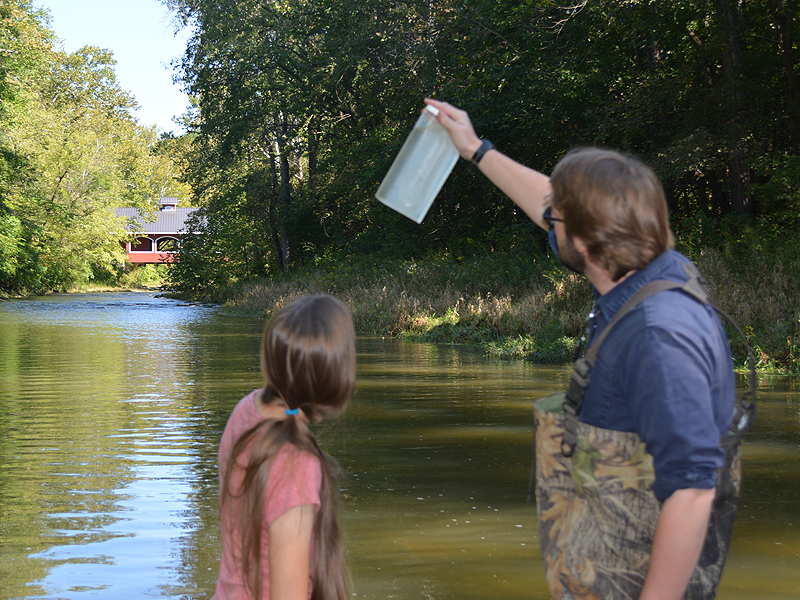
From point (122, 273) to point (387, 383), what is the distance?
65.9 m

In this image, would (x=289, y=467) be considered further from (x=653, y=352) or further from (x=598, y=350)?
(x=653, y=352)

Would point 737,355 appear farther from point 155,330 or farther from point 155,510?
point 155,330

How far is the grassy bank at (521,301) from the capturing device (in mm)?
13844

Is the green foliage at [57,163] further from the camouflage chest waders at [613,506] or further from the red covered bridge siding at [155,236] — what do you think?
the camouflage chest waders at [613,506]

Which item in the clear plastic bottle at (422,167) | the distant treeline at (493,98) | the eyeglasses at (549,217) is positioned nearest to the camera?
the eyeglasses at (549,217)

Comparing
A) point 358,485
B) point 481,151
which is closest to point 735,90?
point 358,485

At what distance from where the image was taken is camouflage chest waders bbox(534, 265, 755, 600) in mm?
1917

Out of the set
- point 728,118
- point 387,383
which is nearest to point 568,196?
point 387,383

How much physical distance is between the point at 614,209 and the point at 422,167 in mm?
958

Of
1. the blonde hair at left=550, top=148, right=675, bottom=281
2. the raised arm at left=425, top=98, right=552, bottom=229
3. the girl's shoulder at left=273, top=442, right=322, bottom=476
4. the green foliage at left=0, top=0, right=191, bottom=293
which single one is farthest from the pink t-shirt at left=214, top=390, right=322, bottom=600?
the green foliage at left=0, top=0, right=191, bottom=293

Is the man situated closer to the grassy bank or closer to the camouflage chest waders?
the camouflage chest waders

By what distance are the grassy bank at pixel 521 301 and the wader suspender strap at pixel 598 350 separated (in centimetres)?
1169

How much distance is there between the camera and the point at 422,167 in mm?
2740

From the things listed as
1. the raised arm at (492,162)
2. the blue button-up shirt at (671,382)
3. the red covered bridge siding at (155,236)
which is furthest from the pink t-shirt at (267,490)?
the red covered bridge siding at (155,236)
